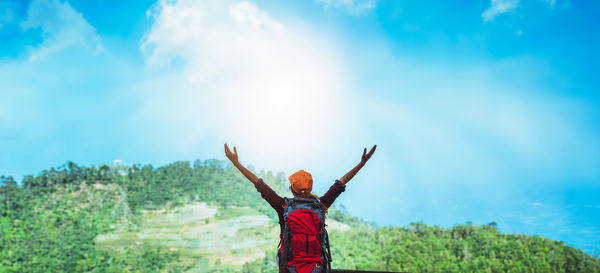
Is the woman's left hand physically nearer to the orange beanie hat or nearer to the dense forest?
the orange beanie hat

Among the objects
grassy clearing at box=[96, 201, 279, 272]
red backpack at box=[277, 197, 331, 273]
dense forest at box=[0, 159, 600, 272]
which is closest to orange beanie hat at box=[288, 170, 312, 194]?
red backpack at box=[277, 197, 331, 273]

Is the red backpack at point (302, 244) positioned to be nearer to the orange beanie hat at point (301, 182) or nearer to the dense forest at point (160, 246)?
the orange beanie hat at point (301, 182)

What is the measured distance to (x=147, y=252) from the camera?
34.4ft

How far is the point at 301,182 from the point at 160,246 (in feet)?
32.1

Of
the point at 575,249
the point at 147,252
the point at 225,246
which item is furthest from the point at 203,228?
the point at 575,249

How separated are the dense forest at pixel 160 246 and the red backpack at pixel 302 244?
7.96m

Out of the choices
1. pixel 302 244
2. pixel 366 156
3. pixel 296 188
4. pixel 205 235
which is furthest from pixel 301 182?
pixel 205 235

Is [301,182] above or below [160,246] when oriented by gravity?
below

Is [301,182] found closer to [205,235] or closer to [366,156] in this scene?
[366,156]

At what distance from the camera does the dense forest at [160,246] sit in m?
8.93

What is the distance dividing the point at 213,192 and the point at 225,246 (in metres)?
2.01

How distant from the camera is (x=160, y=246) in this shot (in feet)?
34.7

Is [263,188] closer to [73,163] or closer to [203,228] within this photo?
[203,228]

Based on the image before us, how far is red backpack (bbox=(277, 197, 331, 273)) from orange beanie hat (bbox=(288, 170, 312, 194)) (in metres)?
0.11
